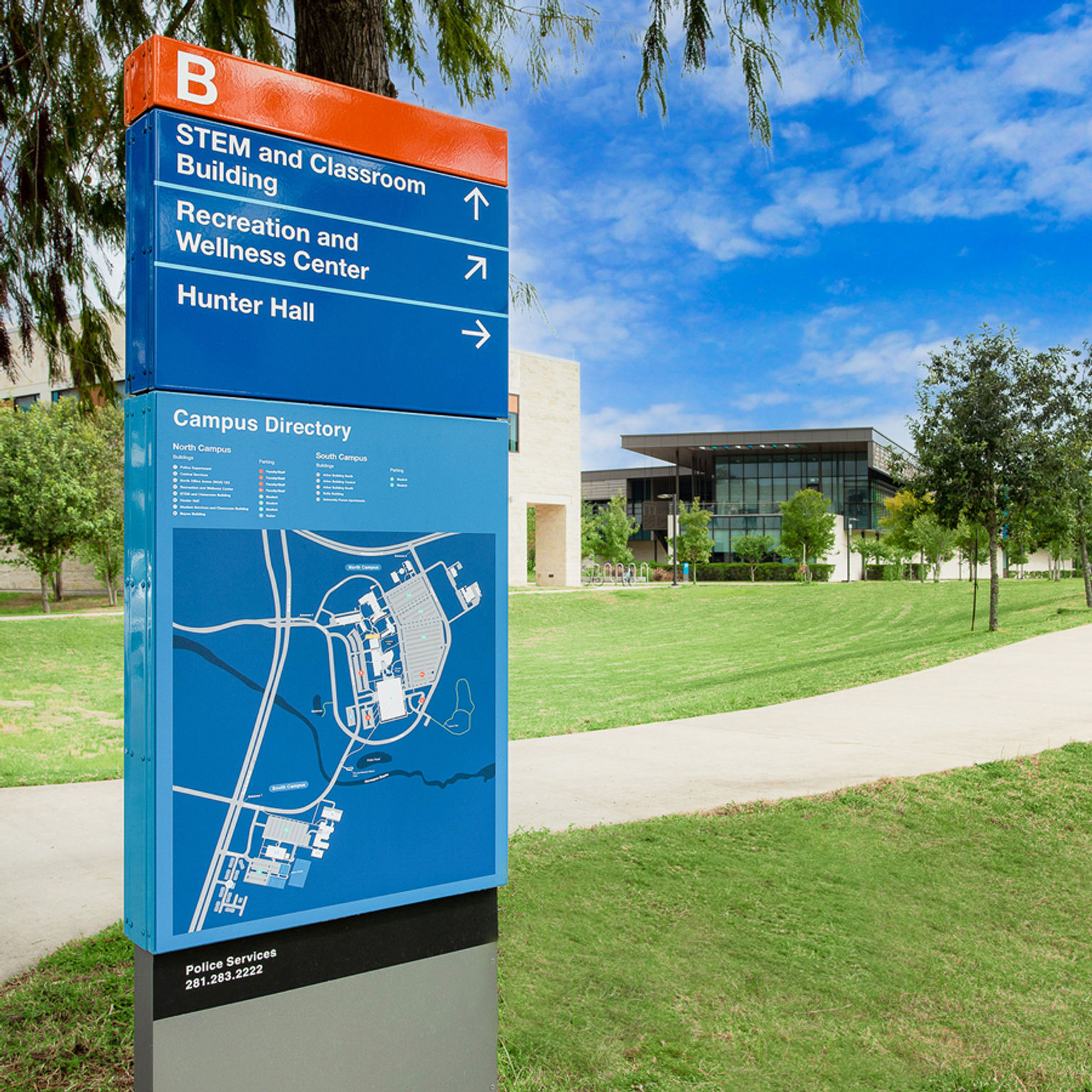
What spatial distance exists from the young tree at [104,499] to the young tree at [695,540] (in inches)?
1383

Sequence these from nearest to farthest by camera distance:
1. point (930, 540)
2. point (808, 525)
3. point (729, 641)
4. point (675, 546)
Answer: point (729, 641)
point (675, 546)
point (930, 540)
point (808, 525)

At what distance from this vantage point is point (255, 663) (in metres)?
2.54

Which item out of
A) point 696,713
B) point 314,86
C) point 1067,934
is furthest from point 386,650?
point 696,713

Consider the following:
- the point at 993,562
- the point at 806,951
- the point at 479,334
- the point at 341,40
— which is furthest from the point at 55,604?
the point at 479,334

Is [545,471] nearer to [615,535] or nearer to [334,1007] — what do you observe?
[615,535]

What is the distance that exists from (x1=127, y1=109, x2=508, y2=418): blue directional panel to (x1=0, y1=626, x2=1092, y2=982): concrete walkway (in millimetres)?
3169

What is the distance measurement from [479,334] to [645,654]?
2201 centimetres

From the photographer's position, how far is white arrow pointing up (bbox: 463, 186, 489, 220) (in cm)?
299

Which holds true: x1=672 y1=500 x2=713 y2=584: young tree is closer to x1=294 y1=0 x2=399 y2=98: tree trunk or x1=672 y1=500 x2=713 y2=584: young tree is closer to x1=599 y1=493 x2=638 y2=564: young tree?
x1=599 y1=493 x2=638 y2=564: young tree

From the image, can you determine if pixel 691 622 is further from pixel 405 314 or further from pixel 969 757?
pixel 405 314

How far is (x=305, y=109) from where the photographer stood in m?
2.68

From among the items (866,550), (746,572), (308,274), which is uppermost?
(866,550)

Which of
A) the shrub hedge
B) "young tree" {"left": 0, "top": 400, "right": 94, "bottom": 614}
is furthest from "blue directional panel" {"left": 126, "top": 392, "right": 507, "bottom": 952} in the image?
the shrub hedge

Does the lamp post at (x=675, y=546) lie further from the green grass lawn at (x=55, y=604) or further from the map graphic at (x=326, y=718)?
the map graphic at (x=326, y=718)
